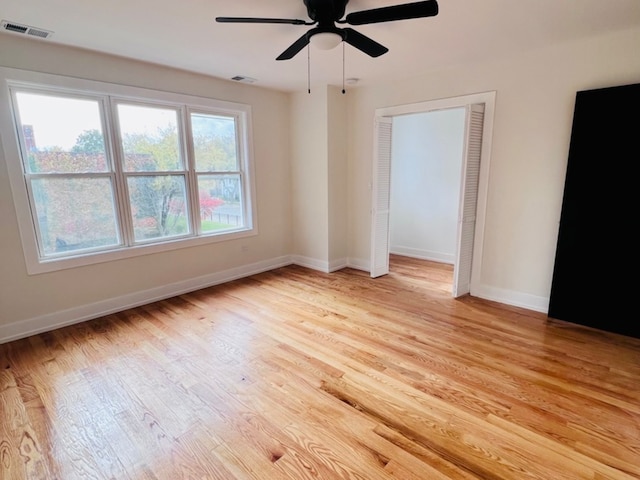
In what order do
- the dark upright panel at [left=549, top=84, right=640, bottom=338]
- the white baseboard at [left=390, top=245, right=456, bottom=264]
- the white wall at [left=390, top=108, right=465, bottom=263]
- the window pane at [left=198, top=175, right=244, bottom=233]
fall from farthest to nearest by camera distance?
1. the white baseboard at [left=390, top=245, right=456, bottom=264]
2. the white wall at [left=390, top=108, right=465, bottom=263]
3. the window pane at [left=198, top=175, right=244, bottom=233]
4. the dark upright panel at [left=549, top=84, right=640, bottom=338]

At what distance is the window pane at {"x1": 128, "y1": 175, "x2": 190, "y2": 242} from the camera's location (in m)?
3.65

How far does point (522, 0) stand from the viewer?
217cm

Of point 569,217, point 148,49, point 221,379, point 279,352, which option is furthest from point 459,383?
point 148,49

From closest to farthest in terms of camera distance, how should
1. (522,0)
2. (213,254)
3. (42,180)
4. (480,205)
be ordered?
(522,0), (42,180), (480,205), (213,254)

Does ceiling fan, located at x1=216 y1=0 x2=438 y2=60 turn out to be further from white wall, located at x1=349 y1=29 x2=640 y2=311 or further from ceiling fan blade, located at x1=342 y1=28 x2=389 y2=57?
white wall, located at x1=349 y1=29 x2=640 y2=311

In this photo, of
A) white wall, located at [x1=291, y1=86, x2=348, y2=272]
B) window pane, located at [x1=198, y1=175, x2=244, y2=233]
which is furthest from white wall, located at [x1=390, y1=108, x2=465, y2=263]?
window pane, located at [x1=198, y1=175, x2=244, y2=233]

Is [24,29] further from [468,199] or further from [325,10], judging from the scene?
[468,199]

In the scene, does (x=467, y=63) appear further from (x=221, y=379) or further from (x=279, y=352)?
(x=221, y=379)

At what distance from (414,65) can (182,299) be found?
3791 millimetres

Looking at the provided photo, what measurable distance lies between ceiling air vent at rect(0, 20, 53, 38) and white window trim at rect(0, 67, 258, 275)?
31cm

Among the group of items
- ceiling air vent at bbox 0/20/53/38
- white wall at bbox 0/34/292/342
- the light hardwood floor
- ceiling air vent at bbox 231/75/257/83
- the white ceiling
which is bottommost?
the light hardwood floor

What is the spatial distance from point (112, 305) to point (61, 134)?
5.88ft

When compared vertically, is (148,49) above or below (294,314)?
above

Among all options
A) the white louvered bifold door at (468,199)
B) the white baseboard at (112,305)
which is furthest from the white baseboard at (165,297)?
the white louvered bifold door at (468,199)
